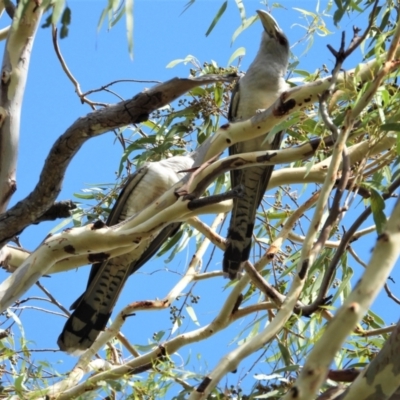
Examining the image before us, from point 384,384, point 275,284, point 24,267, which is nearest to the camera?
point 384,384

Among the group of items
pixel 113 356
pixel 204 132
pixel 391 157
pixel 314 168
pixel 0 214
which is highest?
pixel 204 132

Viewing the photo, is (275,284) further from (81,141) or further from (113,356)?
(81,141)

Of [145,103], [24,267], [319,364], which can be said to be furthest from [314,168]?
[319,364]

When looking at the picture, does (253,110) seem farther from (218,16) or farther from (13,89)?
(13,89)

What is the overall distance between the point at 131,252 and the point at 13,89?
122 centimetres

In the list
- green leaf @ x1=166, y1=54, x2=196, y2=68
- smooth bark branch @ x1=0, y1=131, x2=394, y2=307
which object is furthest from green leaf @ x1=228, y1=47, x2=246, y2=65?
smooth bark branch @ x1=0, y1=131, x2=394, y2=307

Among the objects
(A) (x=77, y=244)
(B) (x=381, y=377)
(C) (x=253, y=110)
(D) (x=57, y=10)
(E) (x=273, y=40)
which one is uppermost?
(E) (x=273, y=40)

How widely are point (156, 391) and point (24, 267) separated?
2.14ft

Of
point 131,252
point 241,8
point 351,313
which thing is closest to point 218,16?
point 241,8

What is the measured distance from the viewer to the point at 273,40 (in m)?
4.85

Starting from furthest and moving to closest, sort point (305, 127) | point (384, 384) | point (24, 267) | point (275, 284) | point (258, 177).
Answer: point (258, 177) → point (275, 284) → point (305, 127) → point (24, 267) → point (384, 384)

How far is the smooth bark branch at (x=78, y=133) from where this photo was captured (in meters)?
2.84

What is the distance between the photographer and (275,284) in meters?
3.83

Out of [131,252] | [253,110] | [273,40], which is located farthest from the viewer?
[273,40]
